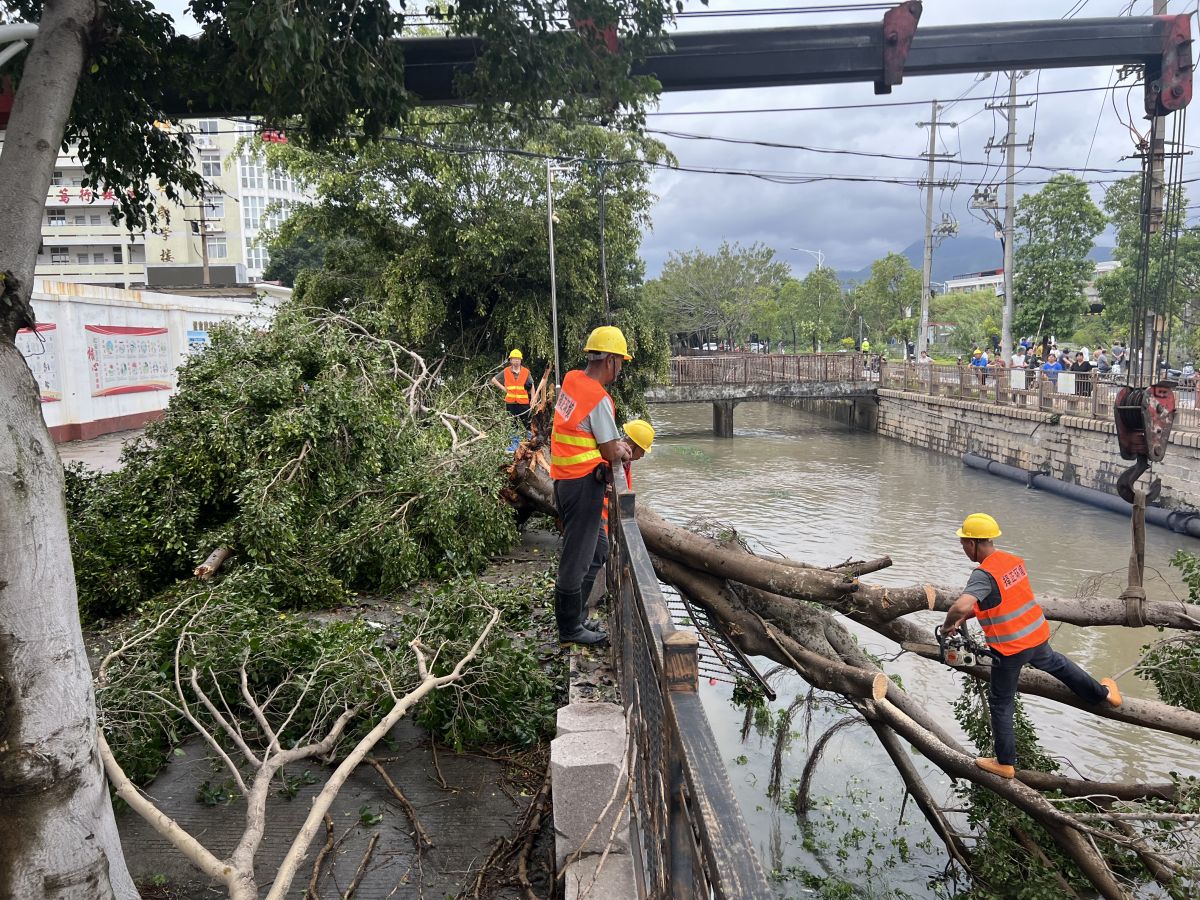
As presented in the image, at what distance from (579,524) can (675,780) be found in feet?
8.60

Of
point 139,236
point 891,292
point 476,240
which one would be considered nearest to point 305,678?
point 476,240

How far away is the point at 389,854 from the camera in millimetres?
3660

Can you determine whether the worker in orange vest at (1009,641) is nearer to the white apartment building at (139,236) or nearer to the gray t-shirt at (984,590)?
the gray t-shirt at (984,590)

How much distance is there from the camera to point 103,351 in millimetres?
17484

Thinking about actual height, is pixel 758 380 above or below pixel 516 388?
below

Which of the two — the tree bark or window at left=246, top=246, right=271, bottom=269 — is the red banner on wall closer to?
the tree bark

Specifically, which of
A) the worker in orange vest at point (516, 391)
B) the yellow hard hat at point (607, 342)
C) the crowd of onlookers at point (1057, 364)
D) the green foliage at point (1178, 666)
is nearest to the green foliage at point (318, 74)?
the yellow hard hat at point (607, 342)

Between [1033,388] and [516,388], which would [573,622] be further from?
[1033,388]

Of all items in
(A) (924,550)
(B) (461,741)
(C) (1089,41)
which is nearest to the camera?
(B) (461,741)

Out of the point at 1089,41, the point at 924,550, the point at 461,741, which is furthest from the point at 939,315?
the point at 461,741

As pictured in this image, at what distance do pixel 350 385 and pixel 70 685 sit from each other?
15.3 ft

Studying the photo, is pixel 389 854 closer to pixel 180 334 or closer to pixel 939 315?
pixel 180 334

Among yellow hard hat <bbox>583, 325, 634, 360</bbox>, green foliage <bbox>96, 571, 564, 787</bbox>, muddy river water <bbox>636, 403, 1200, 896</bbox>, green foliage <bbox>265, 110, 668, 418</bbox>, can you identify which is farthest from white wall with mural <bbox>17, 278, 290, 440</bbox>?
yellow hard hat <bbox>583, 325, 634, 360</bbox>

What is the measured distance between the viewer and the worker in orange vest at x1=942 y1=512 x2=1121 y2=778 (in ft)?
15.7
